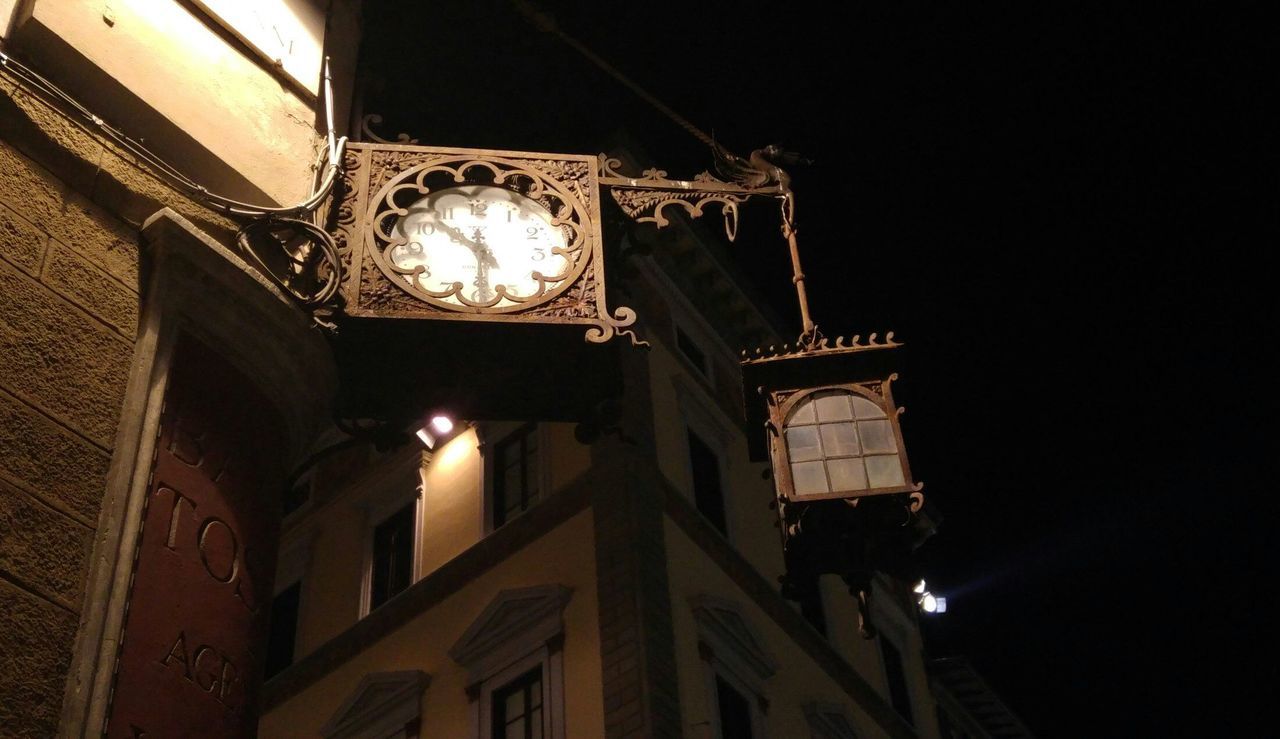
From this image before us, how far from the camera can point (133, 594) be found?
4.52 m

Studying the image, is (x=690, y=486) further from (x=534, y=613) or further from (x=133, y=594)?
(x=133, y=594)

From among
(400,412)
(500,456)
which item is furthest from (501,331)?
(500,456)

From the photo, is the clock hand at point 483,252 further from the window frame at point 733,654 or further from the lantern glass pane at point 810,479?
the window frame at point 733,654

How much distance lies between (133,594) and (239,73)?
2.66m

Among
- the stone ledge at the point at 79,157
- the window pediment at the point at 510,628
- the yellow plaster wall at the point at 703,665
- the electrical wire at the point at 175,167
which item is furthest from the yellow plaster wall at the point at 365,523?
the stone ledge at the point at 79,157

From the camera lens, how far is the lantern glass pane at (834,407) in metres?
6.85

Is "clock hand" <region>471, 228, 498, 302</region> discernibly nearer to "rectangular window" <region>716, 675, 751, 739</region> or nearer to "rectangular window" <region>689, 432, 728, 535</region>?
"rectangular window" <region>716, 675, 751, 739</region>

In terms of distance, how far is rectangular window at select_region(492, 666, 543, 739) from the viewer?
51.6ft

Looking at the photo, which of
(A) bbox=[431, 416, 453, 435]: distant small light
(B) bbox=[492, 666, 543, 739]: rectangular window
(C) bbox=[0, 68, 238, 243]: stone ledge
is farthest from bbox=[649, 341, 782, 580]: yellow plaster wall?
(C) bbox=[0, 68, 238, 243]: stone ledge

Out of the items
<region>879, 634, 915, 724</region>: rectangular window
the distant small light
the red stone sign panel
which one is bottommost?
the red stone sign panel

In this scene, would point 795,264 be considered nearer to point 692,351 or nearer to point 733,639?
point 733,639

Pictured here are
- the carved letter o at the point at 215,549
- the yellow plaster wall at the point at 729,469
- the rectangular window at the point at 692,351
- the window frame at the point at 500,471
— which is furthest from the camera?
the rectangular window at the point at 692,351

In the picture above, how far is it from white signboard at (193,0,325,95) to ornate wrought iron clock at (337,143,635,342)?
1.82 ft

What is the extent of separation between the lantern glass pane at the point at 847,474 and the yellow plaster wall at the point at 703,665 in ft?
30.2
